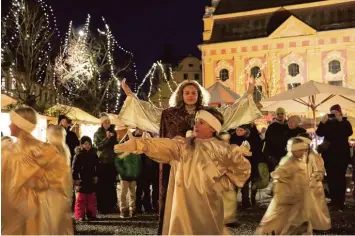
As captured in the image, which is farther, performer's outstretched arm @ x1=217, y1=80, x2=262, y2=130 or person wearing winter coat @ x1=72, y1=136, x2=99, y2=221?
person wearing winter coat @ x1=72, y1=136, x2=99, y2=221

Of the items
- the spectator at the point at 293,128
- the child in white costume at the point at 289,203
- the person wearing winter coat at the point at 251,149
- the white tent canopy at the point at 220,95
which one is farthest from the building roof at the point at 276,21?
the child in white costume at the point at 289,203

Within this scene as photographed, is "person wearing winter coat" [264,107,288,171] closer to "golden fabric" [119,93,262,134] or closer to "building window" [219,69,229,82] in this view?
"golden fabric" [119,93,262,134]

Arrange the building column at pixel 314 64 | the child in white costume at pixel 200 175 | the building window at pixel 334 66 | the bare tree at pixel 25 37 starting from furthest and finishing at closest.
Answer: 1. the building column at pixel 314 64
2. the building window at pixel 334 66
3. the bare tree at pixel 25 37
4. the child in white costume at pixel 200 175

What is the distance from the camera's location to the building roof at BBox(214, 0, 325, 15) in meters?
39.2

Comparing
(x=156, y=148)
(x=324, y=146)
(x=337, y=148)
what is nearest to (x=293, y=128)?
(x=324, y=146)

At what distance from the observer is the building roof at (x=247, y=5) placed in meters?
39.2

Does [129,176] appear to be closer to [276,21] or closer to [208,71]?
[208,71]

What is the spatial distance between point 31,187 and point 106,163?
5.10m

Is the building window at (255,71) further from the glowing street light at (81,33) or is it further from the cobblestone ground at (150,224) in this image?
the cobblestone ground at (150,224)

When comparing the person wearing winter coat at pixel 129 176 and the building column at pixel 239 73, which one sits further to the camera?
the building column at pixel 239 73

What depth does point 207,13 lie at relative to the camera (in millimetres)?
41344

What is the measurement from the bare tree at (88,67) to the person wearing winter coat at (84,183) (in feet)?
66.2

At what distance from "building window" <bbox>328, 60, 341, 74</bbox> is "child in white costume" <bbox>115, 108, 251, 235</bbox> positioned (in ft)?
111

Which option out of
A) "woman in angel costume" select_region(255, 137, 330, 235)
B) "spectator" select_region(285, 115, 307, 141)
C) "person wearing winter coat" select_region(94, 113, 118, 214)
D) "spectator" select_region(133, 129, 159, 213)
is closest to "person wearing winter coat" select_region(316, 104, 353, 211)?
"spectator" select_region(285, 115, 307, 141)
